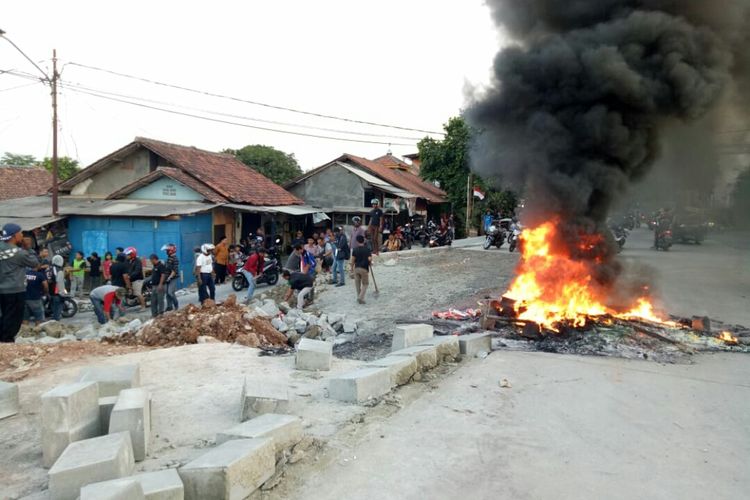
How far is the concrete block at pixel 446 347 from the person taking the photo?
6842mm

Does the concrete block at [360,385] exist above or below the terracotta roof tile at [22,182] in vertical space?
below

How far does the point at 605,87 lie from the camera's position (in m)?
9.17

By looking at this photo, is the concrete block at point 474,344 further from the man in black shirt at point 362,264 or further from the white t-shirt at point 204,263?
the white t-shirt at point 204,263

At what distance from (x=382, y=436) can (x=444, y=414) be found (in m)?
0.83

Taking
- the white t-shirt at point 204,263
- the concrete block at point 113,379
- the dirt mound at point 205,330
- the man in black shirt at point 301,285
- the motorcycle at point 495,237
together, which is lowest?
the dirt mound at point 205,330

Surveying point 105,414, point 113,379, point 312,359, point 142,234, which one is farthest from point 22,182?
point 105,414

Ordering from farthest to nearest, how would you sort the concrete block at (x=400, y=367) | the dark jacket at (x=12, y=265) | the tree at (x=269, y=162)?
the tree at (x=269, y=162)
the dark jacket at (x=12, y=265)
the concrete block at (x=400, y=367)

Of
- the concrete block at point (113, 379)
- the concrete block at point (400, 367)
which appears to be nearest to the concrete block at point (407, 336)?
the concrete block at point (400, 367)

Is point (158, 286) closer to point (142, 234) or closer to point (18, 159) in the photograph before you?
point (142, 234)

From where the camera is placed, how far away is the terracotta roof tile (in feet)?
86.0

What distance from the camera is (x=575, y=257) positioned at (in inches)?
376

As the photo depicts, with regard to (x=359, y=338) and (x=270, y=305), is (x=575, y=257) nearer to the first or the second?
(x=359, y=338)

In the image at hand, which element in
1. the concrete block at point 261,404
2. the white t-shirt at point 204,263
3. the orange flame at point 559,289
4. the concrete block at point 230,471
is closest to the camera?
the concrete block at point 230,471

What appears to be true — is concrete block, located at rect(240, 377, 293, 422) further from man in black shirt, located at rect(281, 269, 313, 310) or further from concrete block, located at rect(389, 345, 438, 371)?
man in black shirt, located at rect(281, 269, 313, 310)
